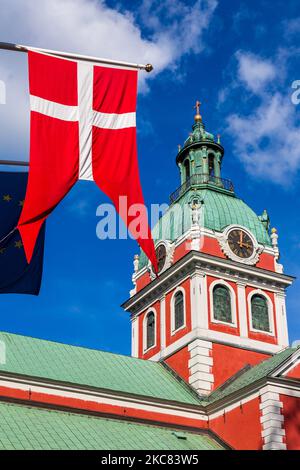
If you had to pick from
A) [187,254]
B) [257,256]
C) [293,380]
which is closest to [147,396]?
[293,380]

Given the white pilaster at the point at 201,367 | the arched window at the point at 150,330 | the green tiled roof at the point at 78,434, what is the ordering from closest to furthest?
the green tiled roof at the point at 78,434 → the white pilaster at the point at 201,367 → the arched window at the point at 150,330

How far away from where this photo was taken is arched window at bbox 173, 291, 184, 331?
3525 centimetres

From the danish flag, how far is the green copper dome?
2194cm

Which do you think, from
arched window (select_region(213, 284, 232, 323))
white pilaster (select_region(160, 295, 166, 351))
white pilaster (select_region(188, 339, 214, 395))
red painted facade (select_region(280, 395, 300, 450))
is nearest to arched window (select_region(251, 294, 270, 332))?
arched window (select_region(213, 284, 232, 323))

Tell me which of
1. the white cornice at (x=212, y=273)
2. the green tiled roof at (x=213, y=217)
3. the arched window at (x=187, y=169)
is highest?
the arched window at (x=187, y=169)

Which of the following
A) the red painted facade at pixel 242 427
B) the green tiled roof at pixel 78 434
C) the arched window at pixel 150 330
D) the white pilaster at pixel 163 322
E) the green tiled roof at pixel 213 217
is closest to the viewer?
the green tiled roof at pixel 78 434

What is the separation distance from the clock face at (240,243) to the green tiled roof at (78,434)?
10.7 m

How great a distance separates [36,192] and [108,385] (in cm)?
1810

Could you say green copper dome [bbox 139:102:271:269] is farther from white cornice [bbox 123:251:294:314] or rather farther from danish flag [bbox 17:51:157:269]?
danish flag [bbox 17:51:157:269]

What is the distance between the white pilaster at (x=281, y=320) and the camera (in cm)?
3572

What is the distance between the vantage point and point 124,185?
1438 centimetres

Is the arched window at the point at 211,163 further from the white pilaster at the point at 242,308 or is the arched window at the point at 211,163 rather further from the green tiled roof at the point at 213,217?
the white pilaster at the point at 242,308

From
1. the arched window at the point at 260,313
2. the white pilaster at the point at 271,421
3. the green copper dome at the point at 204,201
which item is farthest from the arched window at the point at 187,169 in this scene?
the white pilaster at the point at 271,421
